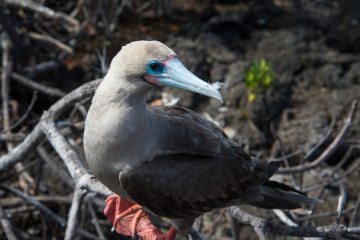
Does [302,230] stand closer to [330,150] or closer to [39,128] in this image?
[330,150]

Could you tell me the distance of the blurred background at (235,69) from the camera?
3.64 meters

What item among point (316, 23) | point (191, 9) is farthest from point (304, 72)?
point (191, 9)

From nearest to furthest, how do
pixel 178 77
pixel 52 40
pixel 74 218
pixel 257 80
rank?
1. pixel 178 77
2. pixel 74 218
3. pixel 257 80
4. pixel 52 40

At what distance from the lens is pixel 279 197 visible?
2.40 metres

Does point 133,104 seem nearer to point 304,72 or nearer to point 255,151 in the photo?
point 255,151

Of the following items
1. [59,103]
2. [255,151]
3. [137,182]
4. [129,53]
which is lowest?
[255,151]

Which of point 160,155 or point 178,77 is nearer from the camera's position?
point 178,77

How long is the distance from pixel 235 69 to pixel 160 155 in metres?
2.94

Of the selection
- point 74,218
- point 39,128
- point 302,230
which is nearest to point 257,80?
point 302,230

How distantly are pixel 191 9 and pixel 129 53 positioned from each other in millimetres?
4972

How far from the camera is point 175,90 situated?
4.46 meters

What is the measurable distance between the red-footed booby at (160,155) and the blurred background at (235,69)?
942mm

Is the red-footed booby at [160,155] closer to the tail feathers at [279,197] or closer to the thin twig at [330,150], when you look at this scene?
the tail feathers at [279,197]

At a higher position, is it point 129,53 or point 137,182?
point 129,53
